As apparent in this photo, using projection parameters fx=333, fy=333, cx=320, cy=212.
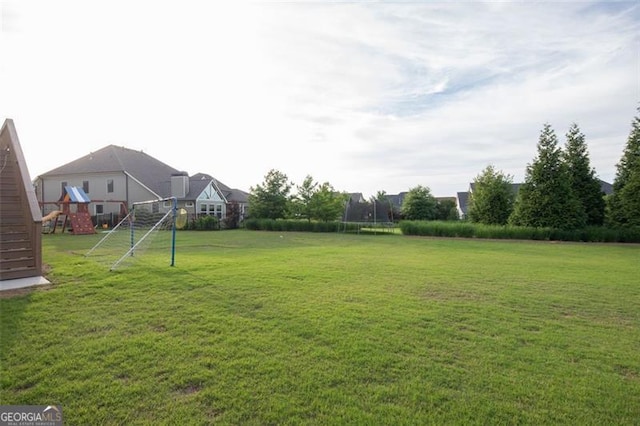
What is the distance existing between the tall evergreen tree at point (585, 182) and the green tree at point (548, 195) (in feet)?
7.13

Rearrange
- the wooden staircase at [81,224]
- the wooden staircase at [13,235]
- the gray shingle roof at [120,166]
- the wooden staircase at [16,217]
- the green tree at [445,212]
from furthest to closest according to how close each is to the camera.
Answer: the green tree at [445,212], the gray shingle roof at [120,166], the wooden staircase at [81,224], the wooden staircase at [16,217], the wooden staircase at [13,235]

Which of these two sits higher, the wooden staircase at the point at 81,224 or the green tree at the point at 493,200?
the green tree at the point at 493,200

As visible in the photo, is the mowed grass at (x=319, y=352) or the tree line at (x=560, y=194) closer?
the mowed grass at (x=319, y=352)

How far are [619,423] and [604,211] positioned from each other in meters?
23.9

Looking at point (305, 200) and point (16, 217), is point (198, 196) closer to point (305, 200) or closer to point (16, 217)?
point (305, 200)

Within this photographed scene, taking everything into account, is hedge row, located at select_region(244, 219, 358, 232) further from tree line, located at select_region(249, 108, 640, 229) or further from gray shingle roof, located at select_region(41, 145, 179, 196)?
gray shingle roof, located at select_region(41, 145, 179, 196)

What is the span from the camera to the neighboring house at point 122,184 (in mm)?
28234

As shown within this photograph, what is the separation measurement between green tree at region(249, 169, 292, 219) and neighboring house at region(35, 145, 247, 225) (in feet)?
14.3

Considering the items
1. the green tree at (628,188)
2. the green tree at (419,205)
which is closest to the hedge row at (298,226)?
the green tree at (419,205)

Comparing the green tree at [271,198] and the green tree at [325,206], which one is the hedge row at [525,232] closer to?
the green tree at [325,206]

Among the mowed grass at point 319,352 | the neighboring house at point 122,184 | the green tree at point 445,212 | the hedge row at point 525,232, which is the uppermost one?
the neighboring house at point 122,184

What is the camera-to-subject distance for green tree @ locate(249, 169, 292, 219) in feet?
95.2

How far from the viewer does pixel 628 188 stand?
18.5m

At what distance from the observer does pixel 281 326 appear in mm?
4172
